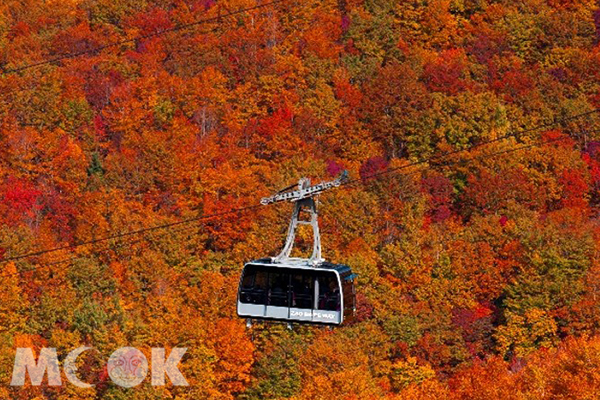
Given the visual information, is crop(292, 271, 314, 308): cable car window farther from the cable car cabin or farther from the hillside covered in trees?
the hillside covered in trees

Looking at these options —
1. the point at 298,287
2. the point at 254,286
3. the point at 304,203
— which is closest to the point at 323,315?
the point at 298,287

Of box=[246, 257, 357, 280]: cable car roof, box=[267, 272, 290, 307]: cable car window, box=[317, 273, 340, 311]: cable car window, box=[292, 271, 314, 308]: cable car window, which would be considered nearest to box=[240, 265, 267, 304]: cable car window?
box=[267, 272, 290, 307]: cable car window

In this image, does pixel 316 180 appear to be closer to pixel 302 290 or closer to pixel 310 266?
pixel 302 290

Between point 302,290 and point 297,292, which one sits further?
point 297,292

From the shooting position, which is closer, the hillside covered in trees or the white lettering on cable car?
the white lettering on cable car

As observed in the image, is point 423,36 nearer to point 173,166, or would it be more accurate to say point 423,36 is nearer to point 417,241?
point 173,166

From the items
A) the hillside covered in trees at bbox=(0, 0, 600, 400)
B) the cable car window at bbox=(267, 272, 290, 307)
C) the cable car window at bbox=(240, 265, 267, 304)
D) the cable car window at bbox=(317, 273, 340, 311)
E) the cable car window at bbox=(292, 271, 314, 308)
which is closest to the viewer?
the cable car window at bbox=(317, 273, 340, 311)

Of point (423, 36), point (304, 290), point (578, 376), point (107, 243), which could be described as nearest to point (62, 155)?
point (107, 243)
